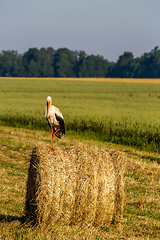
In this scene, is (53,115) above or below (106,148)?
above

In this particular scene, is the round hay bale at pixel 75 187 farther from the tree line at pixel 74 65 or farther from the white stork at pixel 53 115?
the tree line at pixel 74 65

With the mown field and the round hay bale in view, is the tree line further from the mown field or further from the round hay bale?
the round hay bale

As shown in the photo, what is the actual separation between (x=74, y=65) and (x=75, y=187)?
142m

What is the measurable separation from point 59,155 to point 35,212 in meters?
1.34

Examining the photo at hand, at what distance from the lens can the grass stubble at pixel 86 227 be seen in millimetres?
6758

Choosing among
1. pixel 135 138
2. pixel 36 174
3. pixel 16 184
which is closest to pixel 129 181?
pixel 16 184

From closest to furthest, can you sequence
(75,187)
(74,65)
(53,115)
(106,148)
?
(75,187) < (53,115) < (106,148) < (74,65)

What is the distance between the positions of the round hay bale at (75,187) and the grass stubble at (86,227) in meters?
0.24

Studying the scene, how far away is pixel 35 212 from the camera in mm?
6742

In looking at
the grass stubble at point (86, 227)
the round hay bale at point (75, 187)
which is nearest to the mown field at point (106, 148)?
the grass stubble at point (86, 227)

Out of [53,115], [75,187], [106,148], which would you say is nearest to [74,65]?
[106,148]

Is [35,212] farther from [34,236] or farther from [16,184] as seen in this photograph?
[16,184]

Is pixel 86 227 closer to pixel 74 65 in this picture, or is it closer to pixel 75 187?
pixel 75 187

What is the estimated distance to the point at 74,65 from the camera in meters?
146
